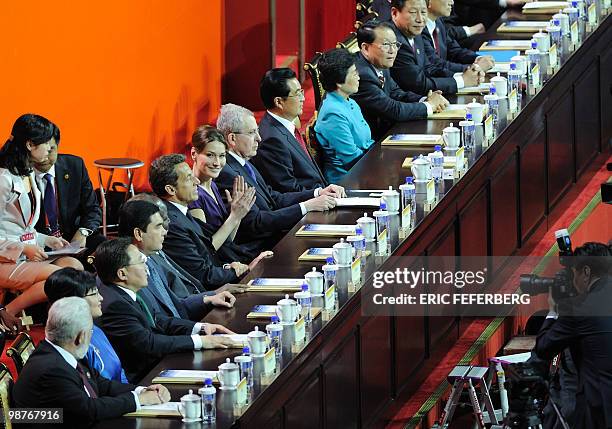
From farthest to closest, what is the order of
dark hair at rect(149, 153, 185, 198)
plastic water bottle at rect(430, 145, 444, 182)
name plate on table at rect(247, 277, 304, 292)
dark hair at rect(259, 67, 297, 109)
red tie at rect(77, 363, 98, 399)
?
dark hair at rect(259, 67, 297, 109) < plastic water bottle at rect(430, 145, 444, 182) < dark hair at rect(149, 153, 185, 198) < name plate on table at rect(247, 277, 304, 292) < red tie at rect(77, 363, 98, 399)

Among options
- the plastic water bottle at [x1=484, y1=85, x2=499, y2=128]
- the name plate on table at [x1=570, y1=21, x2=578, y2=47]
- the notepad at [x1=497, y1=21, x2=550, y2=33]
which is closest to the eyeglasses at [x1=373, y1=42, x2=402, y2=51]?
the plastic water bottle at [x1=484, y1=85, x2=499, y2=128]

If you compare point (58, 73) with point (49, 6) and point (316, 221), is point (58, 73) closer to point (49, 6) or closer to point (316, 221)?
point (49, 6)

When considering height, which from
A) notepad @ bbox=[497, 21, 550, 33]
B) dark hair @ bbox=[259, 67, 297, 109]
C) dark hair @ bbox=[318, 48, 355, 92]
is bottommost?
dark hair @ bbox=[259, 67, 297, 109]

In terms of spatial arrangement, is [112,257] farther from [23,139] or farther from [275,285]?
[23,139]

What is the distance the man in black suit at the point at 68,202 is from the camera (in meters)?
7.91

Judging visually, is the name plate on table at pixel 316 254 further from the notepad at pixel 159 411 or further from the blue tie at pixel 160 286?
the notepad at pixel 159 411

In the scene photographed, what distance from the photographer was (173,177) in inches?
286

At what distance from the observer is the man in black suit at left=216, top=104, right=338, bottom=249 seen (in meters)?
7.91

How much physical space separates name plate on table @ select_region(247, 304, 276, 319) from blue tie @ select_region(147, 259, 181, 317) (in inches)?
13.6

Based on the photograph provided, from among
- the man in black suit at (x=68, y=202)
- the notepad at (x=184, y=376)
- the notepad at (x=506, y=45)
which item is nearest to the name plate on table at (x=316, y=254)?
the man in black suit at (x=68, y=202)

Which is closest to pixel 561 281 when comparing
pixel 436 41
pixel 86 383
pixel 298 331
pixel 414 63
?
pixel 298 331

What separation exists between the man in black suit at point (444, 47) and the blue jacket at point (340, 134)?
1.04 m

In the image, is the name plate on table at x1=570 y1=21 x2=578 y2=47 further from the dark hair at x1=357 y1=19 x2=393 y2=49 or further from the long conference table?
the dark hair at x1=357 y1=19 x2=393 y2=49

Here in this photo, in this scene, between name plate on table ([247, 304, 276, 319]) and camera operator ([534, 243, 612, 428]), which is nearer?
camera operator ([534, 243, 612, 428])
